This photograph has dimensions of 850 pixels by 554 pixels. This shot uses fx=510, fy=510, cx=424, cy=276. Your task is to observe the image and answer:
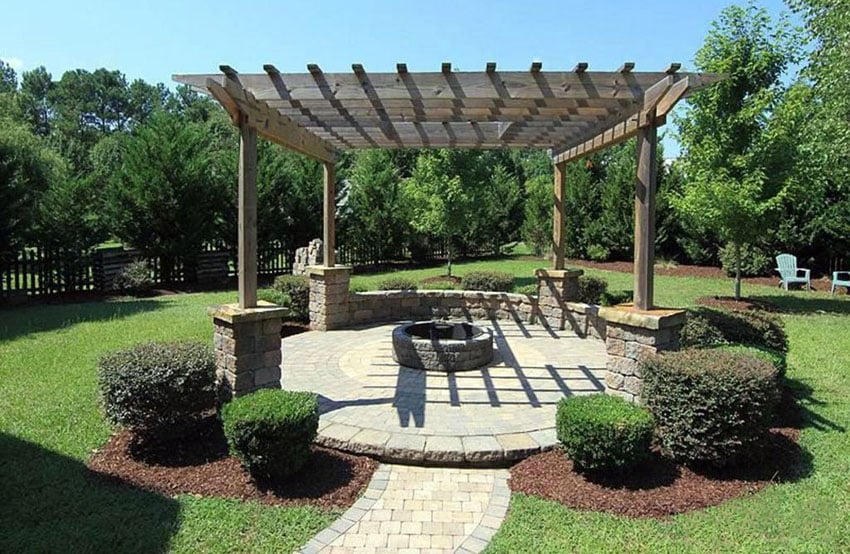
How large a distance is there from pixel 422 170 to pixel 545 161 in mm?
36778

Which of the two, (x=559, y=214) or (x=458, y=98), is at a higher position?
(x=458, y=98)

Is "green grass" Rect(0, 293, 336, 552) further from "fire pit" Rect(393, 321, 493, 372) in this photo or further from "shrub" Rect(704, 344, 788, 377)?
"shrub" Rect(704, 344, 788, 377)

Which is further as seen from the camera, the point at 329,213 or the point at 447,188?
the point at 447,188

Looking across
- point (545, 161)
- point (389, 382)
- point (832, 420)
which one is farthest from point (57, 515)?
point (545, 161)

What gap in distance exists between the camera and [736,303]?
1178cm

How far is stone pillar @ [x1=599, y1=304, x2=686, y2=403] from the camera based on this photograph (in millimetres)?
4977

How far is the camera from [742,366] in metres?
4.32

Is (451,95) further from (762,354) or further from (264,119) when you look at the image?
(762,354)

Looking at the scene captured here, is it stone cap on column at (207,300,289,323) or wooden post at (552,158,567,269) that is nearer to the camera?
stone cap on column at (207,300,289,323)

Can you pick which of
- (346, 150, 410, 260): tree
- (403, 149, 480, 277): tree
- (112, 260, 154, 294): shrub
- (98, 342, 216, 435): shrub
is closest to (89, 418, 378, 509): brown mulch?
(98, 342, 216, 435): shrub

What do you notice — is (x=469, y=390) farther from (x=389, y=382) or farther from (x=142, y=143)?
(x=142, y=143)

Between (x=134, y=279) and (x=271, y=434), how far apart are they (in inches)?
443

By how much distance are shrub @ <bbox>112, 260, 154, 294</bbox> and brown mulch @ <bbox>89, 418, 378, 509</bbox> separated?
9.70 meters

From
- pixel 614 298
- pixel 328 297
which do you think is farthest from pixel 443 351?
pixel 614 298
